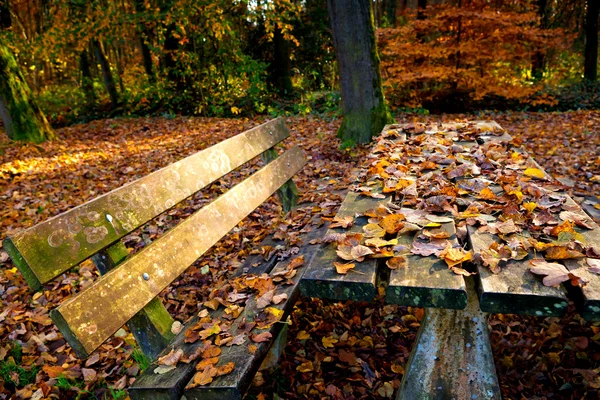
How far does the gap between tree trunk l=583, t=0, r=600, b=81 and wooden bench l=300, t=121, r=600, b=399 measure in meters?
12.7

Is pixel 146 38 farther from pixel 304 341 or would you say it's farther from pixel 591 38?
pixel 591 38

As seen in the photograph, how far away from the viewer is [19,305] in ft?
9.64

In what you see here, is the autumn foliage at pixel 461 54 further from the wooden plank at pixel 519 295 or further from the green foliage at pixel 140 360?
the wooden plank at pixel 519 295

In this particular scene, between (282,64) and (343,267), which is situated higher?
(282,64)

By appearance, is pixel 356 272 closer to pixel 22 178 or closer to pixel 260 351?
pixel 260 351

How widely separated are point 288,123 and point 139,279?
7.68 m

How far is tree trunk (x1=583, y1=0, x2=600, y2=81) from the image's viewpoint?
11930mm

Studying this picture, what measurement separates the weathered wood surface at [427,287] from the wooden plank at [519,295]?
0.07 meters

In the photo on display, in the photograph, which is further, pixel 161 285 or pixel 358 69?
pixel 358 69

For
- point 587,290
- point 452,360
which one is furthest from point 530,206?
point 452,360

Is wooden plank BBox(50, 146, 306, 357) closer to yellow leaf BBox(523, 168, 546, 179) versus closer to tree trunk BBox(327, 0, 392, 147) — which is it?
yellow leaf BBox(523, 168, 546, 179)

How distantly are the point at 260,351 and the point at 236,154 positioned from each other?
1.42m

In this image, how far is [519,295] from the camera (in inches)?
45.9

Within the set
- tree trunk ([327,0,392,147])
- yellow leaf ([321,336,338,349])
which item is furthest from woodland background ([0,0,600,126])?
yellow leaf ([321,336,338,349])
